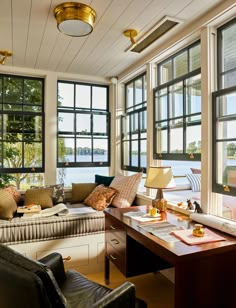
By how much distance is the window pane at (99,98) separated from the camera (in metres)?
4.21

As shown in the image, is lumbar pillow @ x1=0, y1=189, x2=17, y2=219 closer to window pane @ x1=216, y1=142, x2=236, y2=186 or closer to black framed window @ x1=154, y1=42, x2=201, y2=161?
black framed window @ x1=154, y1=42, x2=201, y2=161

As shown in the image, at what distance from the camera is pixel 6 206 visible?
2650 mm

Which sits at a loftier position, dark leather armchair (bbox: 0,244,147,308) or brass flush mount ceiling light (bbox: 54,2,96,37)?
brass flush mount ceiling light (bbox: 54,2,96,37)

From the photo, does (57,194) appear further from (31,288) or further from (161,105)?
(31,288)

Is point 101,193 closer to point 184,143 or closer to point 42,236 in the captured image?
point 42,236

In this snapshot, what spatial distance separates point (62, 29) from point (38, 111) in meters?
1.86

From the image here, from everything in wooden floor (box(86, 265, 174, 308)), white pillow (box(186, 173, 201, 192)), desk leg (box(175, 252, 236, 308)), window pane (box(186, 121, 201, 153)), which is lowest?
wooden floor (box(86, 265, 174, 308))

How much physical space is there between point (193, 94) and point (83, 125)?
2095 mm

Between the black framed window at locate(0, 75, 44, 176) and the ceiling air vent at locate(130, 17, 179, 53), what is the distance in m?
1.79

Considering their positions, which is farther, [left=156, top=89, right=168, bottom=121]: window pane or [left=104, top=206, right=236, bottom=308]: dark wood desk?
[left=156, top=89, right=168, bottom=121]: window pane

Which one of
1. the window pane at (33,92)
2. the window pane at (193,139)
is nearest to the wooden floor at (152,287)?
the window pane at (193,139)

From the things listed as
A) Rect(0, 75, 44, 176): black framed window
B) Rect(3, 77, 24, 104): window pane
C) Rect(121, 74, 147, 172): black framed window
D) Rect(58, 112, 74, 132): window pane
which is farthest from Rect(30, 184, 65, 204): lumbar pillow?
Rect(3, 77, 24, 104): window pane

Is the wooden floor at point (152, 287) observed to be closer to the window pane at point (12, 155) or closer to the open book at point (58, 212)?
the open book at point (58, 212)

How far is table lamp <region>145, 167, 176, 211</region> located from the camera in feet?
7.48
